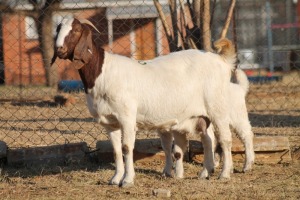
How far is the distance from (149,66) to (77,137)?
111 inches

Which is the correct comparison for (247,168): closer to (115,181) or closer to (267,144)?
(267,144)

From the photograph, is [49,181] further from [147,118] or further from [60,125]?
[60,125]

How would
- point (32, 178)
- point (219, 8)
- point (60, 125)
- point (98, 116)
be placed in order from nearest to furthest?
point (98, 116) → point (32, 178) → point (60, 125) → point (219, 8)

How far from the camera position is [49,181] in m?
6.92

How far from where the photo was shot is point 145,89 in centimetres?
663

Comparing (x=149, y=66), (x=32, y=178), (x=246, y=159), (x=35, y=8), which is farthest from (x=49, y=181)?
(x=35, y=8)

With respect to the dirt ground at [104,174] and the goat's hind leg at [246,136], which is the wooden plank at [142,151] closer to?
the dirt ground at [104,174]

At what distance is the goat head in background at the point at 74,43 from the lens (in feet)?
20.7

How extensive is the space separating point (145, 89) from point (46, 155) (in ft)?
5.92

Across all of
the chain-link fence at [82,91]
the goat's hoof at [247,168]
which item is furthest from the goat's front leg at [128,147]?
the chain-link fence at [82,91]

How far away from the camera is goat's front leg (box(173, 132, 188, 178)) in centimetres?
716

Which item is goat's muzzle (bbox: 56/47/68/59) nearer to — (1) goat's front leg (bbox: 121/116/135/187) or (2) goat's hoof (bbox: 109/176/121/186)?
(1) goat's front leg (bbox: 121/116/135/187)

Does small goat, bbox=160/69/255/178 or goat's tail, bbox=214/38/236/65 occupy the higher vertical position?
goat's tail, bbox=214/38/236/65

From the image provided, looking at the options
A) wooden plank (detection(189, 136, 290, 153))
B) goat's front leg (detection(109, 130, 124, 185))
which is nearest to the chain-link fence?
wooden plank (detection(189, 136, 290, 153))
